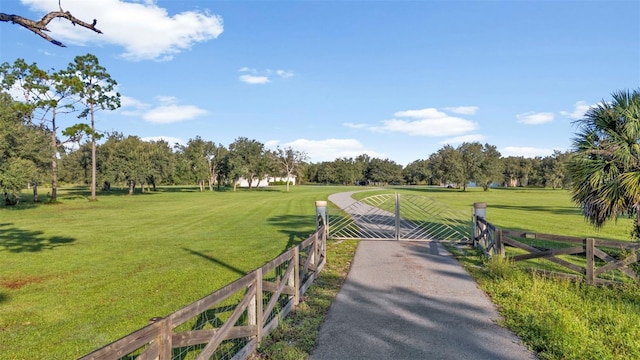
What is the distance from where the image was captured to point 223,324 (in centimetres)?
371

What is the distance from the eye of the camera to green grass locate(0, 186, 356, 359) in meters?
5.43

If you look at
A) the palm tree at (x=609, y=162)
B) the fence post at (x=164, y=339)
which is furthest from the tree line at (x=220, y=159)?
the fence post at (x=164, y=339)

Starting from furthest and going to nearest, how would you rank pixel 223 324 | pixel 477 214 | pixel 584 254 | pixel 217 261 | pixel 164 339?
pixel 477 214 → pixel 217 261 → pixel 584 254 → pixel 223 324 → pixel 164 339

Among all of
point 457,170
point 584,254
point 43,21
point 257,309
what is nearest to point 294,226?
point 584,254

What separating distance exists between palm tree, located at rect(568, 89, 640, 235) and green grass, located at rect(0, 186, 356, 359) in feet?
27.3

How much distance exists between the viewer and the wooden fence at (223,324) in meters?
2.55

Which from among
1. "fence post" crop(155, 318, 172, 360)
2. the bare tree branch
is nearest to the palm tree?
"fence post" crop(155, 318, 172, 360)

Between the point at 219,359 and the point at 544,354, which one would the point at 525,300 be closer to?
the point at 544,354

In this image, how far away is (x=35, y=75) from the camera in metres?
32.2

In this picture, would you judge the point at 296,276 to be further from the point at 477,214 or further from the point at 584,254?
the point at 477,214

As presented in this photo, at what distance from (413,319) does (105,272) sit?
775cm

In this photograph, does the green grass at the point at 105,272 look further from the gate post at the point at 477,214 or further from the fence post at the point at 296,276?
the gate post at the point at 477,214

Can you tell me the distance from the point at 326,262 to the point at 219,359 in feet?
17.3

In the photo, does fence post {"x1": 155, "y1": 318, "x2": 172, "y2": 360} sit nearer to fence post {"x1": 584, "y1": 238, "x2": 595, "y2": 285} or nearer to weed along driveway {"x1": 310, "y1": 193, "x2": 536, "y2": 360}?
weed along driveway {"x1": 310, "y1": 193, "x2": 536, "y2": 360}
